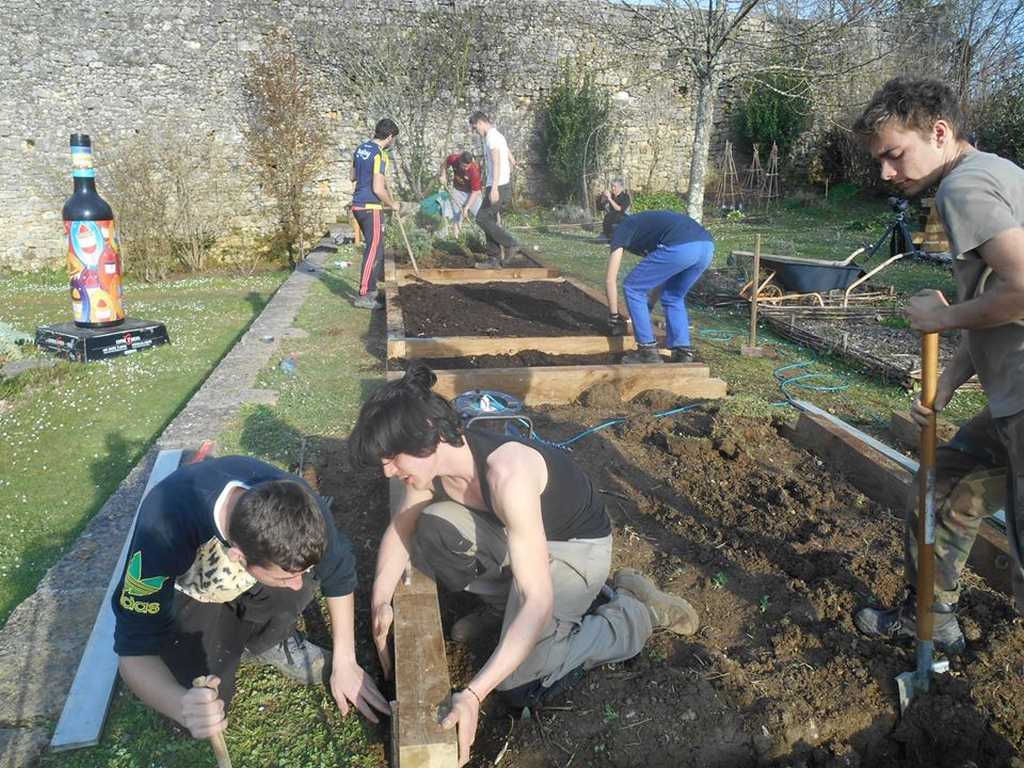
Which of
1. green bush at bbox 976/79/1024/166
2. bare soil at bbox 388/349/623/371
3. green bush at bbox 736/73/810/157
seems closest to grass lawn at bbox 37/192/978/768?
bare soil at bbox 388/349/623/371

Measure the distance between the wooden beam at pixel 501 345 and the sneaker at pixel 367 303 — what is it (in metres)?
2.47

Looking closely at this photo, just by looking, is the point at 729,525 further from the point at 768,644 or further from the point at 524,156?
the point at 524,156

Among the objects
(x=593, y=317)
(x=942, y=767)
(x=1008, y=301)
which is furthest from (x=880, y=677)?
(x=593, y=317)

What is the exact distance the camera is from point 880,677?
235cm

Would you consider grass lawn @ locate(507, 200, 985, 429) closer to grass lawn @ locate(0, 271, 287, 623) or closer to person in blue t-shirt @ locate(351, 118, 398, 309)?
person in blue t-shirt @ locate(351, 118, 398, 309)

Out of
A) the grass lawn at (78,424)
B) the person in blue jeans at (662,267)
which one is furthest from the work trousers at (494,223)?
the person in blue jeans at (662,267)

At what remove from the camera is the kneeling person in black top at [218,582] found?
1.78m

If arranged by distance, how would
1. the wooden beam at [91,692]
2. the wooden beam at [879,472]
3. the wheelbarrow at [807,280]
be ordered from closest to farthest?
the wooden beam at [91,692] → the wooden beam at [879,472] → the wheelbarrow at [807,280]

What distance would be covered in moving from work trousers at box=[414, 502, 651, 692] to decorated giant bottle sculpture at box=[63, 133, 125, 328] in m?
5.16

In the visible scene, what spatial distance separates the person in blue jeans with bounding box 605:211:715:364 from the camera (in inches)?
205

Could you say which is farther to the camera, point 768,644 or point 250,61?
point 250,61

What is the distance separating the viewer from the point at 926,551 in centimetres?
233

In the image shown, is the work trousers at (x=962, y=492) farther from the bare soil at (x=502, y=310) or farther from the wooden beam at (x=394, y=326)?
the bare soil at (x=502, y=310)

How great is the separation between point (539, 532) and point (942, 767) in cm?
→ 139
